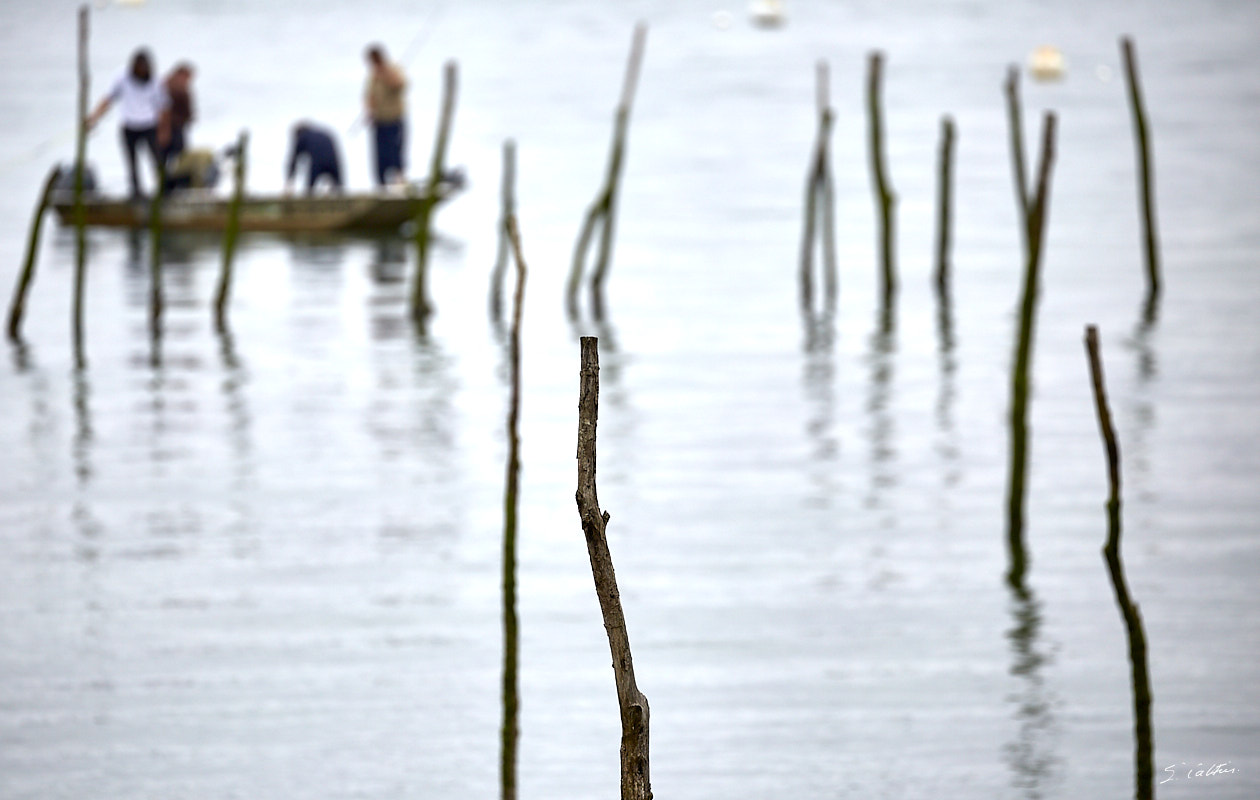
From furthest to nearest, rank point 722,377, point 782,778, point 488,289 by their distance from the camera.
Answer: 1. point 488,289
2. point 722,377
3. point 782,778

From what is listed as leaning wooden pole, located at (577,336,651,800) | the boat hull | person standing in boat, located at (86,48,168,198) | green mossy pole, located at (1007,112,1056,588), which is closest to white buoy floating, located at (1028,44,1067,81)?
the boat hull

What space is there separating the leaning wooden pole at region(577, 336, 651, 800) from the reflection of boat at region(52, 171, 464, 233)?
66.0ft

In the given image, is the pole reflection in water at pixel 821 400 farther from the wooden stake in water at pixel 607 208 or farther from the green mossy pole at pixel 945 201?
the wooden stake in water at pixel 607 208

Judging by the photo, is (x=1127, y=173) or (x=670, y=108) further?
(x=670, y=108)

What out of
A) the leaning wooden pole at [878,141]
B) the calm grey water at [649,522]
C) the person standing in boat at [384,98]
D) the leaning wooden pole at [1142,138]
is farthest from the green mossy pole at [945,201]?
the person standing in boat at [384,98]

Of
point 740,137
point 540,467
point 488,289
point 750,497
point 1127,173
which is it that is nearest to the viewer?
point 750,497

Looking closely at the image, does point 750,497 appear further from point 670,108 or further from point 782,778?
point 670,108

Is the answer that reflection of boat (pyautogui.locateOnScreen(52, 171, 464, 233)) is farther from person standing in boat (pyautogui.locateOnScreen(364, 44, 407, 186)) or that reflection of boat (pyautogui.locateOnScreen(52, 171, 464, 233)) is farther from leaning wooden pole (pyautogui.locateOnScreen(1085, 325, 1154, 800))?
leaning wooden pole (pyautogui.locateOnScreen(1085, 325, 1154, 800))

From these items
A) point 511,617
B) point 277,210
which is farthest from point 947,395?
point 277,210

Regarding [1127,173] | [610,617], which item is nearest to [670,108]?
[1127,173]

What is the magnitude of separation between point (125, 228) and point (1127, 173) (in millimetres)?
17796

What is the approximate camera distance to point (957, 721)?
8055 mm

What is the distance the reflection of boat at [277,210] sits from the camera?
2420 cm

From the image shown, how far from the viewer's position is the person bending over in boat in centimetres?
2367
